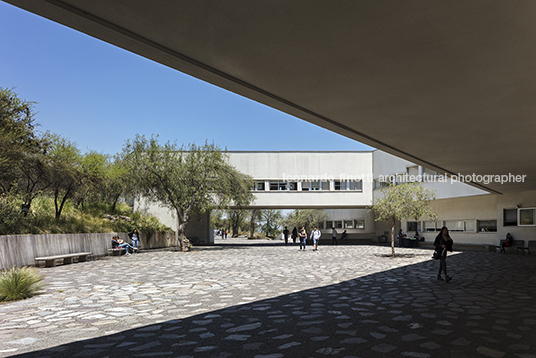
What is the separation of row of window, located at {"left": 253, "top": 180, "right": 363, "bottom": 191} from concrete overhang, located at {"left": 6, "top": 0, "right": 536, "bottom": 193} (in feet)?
95.5

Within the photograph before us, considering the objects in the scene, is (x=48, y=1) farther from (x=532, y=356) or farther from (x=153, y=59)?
(x=532, y=356)

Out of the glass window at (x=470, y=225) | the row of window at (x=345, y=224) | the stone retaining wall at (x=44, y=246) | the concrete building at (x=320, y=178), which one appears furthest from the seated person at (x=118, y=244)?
the row of window at (x=345, y=224)

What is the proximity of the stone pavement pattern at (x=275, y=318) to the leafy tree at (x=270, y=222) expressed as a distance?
188ft

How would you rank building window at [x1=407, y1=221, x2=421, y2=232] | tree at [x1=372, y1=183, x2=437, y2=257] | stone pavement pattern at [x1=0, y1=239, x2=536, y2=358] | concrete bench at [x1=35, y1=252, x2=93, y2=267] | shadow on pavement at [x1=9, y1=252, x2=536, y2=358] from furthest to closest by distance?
building window at [x1=407, y1=221, x2=421, y2=232] → tree at [x1=372, y1=183, x2=437, y2=257] → concrete bench at [x1=35, y1=252, x2=93, y2=267] → stone pavement pattern at [x1=0, y1=239, x2=536, y2=358] → shadow on pavement at [x1=9, y1=252, x2=536, y2=358]

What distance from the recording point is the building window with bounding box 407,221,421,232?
36.6 metres

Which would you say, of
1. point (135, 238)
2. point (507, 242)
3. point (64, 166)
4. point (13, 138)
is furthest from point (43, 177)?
point (507, 242)

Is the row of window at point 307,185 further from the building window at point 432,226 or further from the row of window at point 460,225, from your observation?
the building window at point 432,226

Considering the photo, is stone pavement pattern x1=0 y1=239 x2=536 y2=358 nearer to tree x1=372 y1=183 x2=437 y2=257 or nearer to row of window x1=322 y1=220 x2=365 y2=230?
tree x1=372 y1=183 x2=437 y2=257

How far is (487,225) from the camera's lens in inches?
1171

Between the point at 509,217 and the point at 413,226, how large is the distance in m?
11.3

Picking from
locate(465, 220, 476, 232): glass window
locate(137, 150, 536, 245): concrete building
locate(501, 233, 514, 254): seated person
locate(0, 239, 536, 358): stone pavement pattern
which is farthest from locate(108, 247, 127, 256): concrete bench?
locate(465, 220, 476, 232): glass window

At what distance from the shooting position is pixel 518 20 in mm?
4789

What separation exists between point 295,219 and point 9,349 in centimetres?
6056

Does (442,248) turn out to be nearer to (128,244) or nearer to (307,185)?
(128,244)
